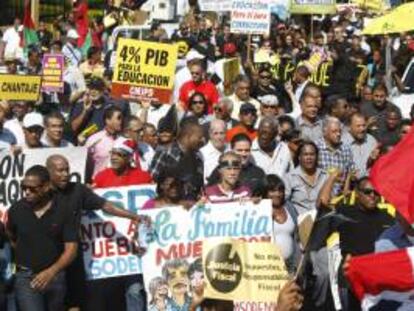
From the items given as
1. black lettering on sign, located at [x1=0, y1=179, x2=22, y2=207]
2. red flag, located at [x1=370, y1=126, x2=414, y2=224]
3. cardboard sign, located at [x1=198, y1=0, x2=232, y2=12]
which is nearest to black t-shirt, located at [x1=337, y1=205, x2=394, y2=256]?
black lettering on sign, located at [x1=0, y1=179, x2=22, y2=207]

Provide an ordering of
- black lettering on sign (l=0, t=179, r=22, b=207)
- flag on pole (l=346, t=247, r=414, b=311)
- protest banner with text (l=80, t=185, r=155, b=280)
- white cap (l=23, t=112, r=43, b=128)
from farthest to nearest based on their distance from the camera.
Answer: white cap (l=23, t=112, r=43, b=128) → black lettering on sign (l=0, t=179, r=22, b=207) → protest banner with text (l=80, t=185, r=155, b=280) → flag on pole (l=346, t=247, r=414, b=311)

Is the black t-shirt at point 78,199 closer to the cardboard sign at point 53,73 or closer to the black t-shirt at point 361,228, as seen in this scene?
the black t-shirt at point 361,228

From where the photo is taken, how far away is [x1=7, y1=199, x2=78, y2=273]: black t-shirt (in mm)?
9664

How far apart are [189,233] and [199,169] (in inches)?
53.4

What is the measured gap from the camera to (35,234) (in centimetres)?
968

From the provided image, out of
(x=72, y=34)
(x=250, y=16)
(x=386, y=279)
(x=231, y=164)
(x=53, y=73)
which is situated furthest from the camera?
(x=72, y=34)

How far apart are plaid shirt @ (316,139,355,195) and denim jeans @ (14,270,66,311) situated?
275 centimetres

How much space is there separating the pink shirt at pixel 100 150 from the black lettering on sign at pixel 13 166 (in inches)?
37.0

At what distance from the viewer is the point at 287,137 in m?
12.7

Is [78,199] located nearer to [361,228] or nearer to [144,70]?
[361,228]

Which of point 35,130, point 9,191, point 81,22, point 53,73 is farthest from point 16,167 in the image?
point 81,22

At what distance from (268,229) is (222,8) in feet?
45.3

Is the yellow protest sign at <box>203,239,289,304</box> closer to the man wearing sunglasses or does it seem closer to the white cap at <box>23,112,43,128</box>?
the man wearing sunglasses

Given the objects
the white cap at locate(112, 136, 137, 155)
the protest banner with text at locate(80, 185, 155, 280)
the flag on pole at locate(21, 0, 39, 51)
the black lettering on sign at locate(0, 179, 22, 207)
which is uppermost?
the flag on pole at locate(21, 0, 39, 51)
